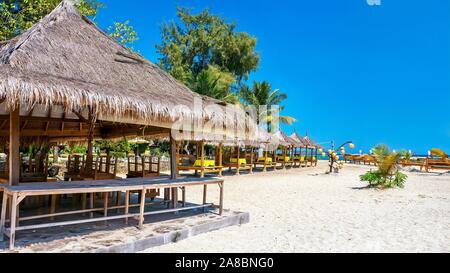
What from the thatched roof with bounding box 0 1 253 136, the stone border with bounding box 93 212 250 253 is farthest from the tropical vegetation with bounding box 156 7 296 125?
the stone border with bounding box 93 212 250 253

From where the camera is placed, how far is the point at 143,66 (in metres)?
6.34

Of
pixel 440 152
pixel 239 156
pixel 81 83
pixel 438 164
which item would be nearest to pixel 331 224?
pixel 81 83

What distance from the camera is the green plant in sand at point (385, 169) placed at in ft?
36.8

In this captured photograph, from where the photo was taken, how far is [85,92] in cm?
454

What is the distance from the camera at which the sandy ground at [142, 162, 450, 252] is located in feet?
15.8

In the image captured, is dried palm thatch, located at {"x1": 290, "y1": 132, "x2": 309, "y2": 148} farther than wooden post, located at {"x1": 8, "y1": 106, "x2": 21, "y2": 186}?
Yes

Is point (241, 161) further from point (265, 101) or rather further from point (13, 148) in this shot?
point (13, 148)

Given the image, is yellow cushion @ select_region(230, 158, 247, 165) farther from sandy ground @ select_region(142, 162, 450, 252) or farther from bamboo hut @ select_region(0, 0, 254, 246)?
bamboo hut @ select_region(0, 0, 254, 246)

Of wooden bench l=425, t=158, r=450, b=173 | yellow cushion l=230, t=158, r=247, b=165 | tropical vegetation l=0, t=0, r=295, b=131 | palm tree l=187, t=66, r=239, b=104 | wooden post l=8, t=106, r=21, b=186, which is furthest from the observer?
tropical vegetation l=0, t=0, r=295, b=131

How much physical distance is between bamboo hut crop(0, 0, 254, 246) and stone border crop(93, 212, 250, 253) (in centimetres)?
42

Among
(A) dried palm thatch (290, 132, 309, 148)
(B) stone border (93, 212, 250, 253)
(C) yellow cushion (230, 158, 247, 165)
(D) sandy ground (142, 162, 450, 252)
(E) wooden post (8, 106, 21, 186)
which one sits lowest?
(D) sandy ground (142, 162, 450, 252)

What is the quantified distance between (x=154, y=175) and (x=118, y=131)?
2.24 meters

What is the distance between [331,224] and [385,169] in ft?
20.2

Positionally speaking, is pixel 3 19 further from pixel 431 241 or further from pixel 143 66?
pixel 431 241
